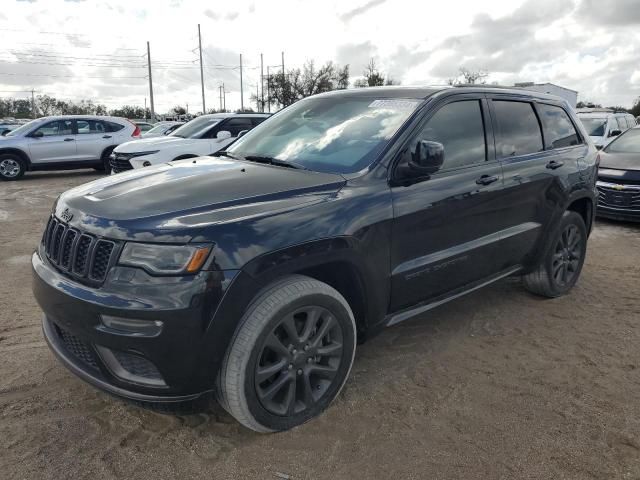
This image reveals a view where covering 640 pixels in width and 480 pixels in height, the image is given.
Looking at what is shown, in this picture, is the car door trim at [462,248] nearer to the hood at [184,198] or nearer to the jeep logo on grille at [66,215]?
the hood at [184,198]

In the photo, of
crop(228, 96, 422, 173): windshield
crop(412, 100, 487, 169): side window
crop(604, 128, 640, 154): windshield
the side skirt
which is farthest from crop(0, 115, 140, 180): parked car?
the side skirt

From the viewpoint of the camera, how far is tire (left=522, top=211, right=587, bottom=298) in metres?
4.43

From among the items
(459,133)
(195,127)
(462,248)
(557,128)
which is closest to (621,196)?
(557,128)

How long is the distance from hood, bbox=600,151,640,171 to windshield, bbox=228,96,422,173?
616 centimetres

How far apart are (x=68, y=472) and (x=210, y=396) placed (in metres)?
0.73

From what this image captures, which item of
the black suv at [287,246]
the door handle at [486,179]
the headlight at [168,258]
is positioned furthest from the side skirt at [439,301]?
the headlight at [168,258]

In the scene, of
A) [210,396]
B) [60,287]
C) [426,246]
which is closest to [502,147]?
[426,246]

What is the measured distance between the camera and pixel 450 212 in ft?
10.8

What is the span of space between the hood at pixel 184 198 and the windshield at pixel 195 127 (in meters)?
6.98

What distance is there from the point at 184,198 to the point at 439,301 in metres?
1.83

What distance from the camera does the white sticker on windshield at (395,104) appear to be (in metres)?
3.30

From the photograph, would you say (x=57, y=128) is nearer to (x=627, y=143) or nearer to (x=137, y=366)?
(x=137, y=366)

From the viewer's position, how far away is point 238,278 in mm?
2305

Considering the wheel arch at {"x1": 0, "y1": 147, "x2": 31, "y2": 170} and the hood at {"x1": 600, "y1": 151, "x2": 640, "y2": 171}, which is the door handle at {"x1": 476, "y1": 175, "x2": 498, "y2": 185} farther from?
the wheel arch at {"x1": 0, "y1": 147, "x2": 31, "y2": 170}
